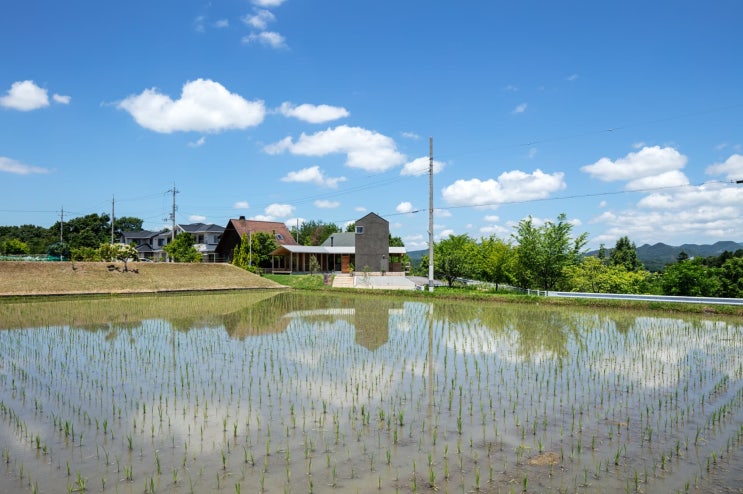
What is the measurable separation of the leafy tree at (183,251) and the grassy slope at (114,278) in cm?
684

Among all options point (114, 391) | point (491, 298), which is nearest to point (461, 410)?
point (114, 391)

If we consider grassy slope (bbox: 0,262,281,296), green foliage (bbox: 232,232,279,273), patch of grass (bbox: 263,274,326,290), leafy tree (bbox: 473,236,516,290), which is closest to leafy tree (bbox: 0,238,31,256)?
green foliage (bbox: 232,232,279,273)

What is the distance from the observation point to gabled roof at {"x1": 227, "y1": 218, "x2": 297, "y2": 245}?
5180 centimetres

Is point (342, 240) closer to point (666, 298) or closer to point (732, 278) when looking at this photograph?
point (732, 278)

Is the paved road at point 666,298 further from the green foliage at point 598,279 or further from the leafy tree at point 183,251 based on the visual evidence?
the leafy tree at point 183,251

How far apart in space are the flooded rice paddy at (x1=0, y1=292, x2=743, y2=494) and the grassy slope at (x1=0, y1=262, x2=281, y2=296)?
16788mm

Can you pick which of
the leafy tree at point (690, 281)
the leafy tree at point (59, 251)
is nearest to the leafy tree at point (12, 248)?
the leafy tree at point (59, 251)

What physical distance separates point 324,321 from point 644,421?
12.7 metres

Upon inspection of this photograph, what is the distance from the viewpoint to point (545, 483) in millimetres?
5180

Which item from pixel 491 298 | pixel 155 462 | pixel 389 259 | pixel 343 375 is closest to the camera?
pixel 155 462

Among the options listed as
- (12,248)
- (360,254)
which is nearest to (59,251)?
(12,248)

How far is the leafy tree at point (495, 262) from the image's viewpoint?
3117 centimetres

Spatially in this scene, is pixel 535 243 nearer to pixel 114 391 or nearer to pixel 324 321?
pixel 324 321

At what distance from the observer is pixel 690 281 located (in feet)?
84.3
